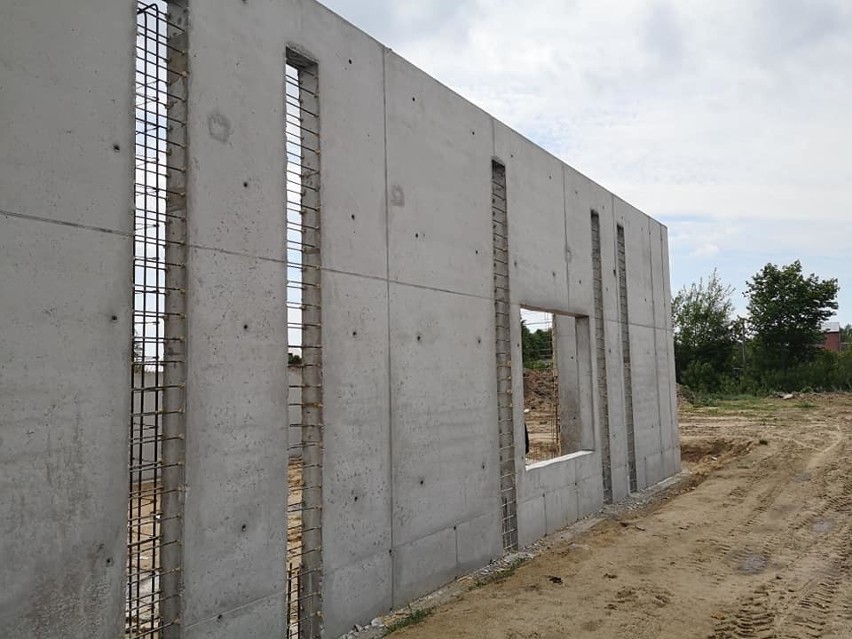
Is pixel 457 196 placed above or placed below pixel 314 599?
above

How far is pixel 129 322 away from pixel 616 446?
293 inches

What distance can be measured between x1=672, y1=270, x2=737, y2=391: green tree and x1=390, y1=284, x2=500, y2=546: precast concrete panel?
87.5 feet

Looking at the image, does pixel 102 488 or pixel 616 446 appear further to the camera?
pixel 616 446

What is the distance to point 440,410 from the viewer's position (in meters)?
5.96

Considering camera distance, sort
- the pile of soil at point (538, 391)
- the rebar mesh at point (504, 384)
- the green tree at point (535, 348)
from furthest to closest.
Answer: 1. the green tree at point (535, 348)
2. the pile of soil at point (538, 391)
3. the rebar mesh at point (504, 384)

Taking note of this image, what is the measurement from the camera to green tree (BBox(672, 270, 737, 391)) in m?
31.4

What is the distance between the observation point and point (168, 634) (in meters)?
3.74

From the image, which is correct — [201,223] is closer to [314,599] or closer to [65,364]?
[65,364]

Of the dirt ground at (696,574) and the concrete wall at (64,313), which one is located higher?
the concrete wall at (64,313)

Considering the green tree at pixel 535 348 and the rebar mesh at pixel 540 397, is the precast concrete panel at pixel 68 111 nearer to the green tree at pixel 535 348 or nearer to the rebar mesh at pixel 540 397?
the rebar mesh at pixel 540 397

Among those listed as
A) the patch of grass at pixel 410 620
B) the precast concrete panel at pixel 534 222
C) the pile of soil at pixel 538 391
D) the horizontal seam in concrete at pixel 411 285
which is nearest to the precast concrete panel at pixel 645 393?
the precast concrete panel at pixel 534 222

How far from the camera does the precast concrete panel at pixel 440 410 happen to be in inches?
217

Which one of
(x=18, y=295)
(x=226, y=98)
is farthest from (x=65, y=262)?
(x=226, y=98)

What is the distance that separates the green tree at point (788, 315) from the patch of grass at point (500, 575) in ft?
92.5
